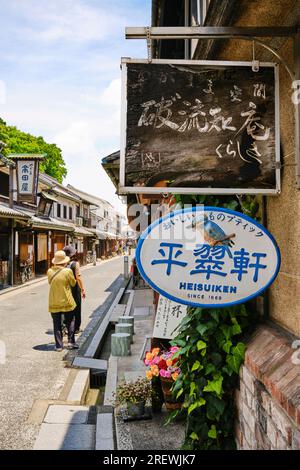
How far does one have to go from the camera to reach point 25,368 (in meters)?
7.75

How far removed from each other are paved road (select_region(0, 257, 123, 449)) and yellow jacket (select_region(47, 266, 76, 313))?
3.58 ft

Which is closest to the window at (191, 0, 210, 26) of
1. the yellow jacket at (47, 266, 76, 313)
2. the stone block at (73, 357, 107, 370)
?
the yellow jacket at (47, 266, 76, 313)

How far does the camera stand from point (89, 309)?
14867mm

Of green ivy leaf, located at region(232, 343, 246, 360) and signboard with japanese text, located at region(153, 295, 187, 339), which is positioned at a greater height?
green ivy leaf, located at region(232, 343, 246, 360)

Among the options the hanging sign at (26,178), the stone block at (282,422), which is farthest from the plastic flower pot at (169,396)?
the hanging sign at (26,178)

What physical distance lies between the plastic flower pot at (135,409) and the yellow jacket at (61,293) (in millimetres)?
3527

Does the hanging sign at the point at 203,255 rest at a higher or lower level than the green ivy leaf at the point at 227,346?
higher

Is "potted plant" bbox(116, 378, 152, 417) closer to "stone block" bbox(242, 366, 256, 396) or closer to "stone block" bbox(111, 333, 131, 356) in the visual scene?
"stone block" bbox(242, 366, 256, 396)

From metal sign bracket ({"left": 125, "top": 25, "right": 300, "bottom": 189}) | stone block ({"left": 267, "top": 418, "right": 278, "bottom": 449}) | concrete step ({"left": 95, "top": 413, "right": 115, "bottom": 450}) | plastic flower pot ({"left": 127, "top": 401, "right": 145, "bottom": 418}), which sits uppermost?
metal sign bracket ({"left": 125, "top": 25, "right": 300, "bottom": 189})

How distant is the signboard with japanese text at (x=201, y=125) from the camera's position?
2859 mm

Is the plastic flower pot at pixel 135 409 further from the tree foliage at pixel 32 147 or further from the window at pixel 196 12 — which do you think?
the tree foliage at pixel 32 147

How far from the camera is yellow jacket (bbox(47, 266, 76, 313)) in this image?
27.3 ft

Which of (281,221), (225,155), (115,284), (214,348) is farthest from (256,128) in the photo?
(115,284)

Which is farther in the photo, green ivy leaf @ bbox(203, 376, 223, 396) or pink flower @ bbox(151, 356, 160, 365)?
pink flower @ bbox(151, 356, 160, 365)
